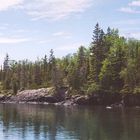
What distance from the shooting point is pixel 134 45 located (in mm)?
171750

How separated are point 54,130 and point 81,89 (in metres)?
79.3

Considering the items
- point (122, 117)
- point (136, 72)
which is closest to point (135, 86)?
point (136, 72)

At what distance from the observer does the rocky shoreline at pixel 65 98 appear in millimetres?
148250

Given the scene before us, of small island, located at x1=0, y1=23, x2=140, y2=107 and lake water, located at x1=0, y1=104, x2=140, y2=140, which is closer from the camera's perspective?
lake water, located at x1=0, y1=104, x2=140, y2=140

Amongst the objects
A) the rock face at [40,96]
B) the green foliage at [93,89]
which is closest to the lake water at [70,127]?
the green foliage at [93,89]

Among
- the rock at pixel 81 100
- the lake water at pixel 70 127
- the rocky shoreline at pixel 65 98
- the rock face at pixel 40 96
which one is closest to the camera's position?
the lake water at pixel 70 127

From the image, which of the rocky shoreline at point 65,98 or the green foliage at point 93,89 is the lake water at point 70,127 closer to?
the rocky shoreline at point 65,98

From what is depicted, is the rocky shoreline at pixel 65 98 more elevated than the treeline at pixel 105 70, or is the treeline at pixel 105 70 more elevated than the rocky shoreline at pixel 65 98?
the treeline at pixel 105 70

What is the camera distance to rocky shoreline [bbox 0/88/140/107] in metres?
148

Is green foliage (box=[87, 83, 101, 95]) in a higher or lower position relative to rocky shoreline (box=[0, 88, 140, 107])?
higher

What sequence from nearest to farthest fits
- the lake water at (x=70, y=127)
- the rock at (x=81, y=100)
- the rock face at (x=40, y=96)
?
the lake water at (x=70, y=127) < the rock at (x=81, y=100) < the rock face at (x=40, y=96)

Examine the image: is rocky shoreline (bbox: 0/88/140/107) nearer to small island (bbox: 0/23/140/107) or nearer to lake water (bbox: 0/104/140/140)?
small island (bbox: 0/23/140/107)

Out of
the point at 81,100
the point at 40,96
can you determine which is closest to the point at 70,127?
the point at 81,100

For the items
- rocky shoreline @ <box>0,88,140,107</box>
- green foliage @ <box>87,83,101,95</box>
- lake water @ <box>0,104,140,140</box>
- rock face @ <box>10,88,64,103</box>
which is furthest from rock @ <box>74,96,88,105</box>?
lake water @ <box>0,104,140,140</box>
